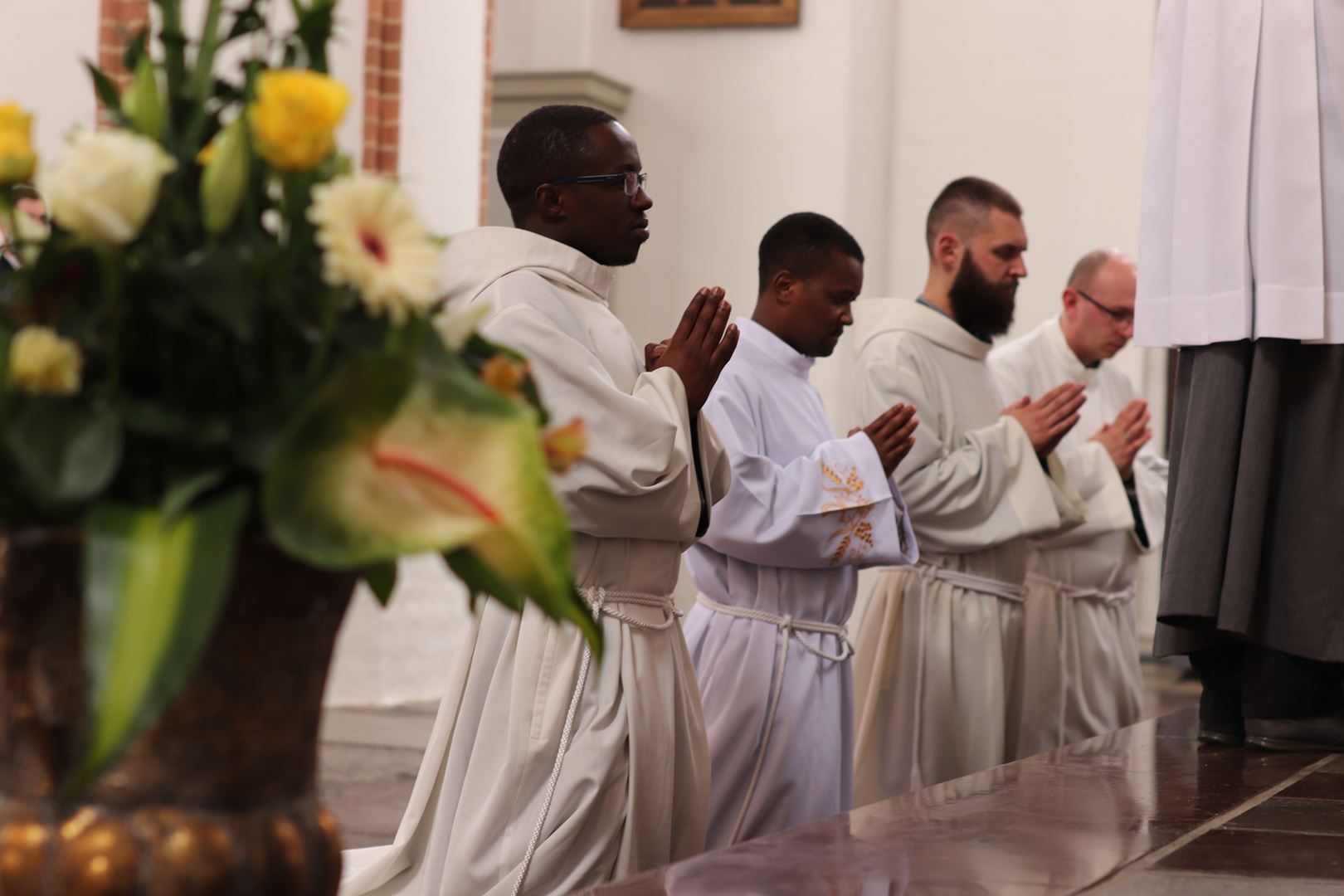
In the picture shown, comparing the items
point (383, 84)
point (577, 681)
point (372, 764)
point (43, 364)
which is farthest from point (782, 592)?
point (383, 84)

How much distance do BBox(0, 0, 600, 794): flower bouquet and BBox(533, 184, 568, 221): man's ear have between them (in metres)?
2.23

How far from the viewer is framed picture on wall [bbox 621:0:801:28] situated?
10875 millimetres

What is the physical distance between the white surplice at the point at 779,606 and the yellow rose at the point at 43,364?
3.03m

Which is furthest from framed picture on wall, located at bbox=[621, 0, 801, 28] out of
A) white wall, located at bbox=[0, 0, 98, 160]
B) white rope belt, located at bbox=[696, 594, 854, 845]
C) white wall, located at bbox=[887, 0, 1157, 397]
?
white rope belt, located at bbox=[696, 594, 854, 845]

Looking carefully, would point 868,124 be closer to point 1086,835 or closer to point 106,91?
point 1086,835

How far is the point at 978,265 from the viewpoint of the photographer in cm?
588

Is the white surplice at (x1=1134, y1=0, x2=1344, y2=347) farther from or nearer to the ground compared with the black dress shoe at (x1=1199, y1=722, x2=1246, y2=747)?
farther from the ground

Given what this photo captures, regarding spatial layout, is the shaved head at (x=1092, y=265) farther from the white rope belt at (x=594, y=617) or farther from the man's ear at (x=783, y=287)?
the white rope belt at (x=594, y=617)

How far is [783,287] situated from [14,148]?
145 inches

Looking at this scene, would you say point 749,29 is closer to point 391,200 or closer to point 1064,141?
point 1064,141

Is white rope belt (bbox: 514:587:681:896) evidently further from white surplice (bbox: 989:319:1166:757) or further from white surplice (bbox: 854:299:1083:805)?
white surplice (bbox: 989:319:1166:757)

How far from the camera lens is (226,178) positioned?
1.24 meters

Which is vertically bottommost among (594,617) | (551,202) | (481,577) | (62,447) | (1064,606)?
(1064,606)

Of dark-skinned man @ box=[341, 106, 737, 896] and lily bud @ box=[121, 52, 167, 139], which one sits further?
dark-skinned man @ box=[341, 106, 737, 896]
